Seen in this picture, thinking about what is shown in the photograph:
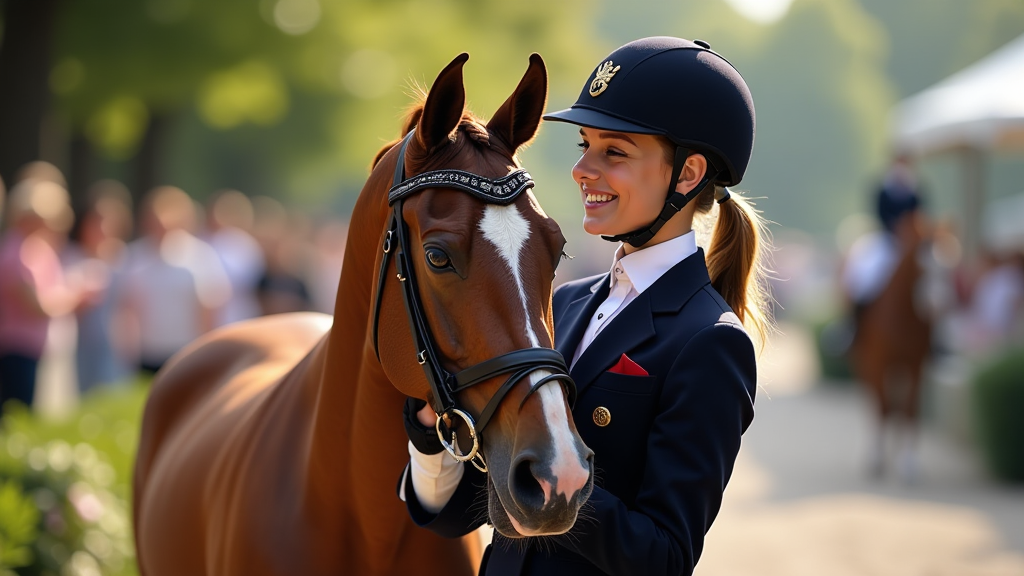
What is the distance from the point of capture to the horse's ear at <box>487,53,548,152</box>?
8.23ft

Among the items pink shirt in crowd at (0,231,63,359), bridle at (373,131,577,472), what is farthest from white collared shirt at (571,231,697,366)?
pink shirt in crowd at (0,231,63,359)

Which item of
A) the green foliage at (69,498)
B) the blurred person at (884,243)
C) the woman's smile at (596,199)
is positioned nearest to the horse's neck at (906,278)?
the blurred person at (884,243)

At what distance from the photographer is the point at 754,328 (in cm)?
271

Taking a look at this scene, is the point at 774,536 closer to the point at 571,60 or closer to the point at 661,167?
the point at 661,167

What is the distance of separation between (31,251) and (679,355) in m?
6.80

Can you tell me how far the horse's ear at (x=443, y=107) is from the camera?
2.33m

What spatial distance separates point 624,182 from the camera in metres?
2.49

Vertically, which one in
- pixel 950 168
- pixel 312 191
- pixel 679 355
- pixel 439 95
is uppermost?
pixel 950 168

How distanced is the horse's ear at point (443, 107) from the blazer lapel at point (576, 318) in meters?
0.60

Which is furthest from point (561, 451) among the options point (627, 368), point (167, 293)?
point (167, 293)

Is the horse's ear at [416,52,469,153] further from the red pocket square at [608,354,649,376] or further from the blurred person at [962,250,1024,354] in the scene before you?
the blurred person at [962,250,1024,354]

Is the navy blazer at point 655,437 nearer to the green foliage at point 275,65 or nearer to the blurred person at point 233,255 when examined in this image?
the green foliage at point 275,65

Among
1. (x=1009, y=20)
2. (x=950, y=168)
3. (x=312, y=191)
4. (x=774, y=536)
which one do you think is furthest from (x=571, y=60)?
(x=950, y=168)

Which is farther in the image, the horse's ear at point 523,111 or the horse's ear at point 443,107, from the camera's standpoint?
the horse's ear at point 523,111
